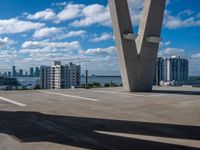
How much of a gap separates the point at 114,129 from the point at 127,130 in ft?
1.04

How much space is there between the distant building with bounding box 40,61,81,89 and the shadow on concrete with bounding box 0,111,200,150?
25369 millimetres

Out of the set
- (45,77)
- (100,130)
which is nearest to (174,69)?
(45,77)

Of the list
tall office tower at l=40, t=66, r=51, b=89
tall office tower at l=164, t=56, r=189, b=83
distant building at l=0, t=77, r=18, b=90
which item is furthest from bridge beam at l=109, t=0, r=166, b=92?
tall office tower at l=164, t=56, r=189, b=83

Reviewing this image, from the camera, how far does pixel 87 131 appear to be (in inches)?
261

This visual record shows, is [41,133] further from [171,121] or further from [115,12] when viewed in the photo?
[115,12]

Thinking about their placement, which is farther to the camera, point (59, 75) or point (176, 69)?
A: point (176, 69)

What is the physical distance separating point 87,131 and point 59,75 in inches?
1209

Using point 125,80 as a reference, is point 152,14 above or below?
above

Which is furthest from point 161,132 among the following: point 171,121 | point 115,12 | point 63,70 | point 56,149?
point 63,70

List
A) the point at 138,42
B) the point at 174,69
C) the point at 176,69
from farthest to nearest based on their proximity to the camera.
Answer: the point at 176,69
the point at 174,69
the point at 138,42

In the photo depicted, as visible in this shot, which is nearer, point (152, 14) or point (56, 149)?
point (56, 149)

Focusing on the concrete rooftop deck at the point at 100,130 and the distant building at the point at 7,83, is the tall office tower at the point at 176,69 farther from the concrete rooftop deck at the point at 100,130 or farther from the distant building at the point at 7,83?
the concrete rooftop deck at the point at 100,130

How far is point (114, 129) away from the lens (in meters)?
6.88

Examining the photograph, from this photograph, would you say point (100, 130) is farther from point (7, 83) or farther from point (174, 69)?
point (174, 69)
